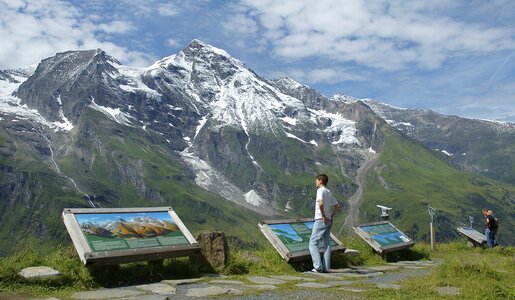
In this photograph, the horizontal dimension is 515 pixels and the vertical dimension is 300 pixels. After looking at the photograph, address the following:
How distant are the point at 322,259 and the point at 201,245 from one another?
4.39 meters

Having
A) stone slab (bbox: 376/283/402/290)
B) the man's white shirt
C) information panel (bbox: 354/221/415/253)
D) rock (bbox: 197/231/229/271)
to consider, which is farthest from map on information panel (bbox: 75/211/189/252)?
information panel (bbox: 354/221/415/253)

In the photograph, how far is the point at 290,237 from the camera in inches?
642

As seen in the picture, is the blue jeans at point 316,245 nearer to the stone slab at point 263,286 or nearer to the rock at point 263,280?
the rock at point 263,280

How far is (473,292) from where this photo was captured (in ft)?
32.1

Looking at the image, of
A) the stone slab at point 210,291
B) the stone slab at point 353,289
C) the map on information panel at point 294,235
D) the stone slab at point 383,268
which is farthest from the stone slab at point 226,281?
the stone slab at point 383,268

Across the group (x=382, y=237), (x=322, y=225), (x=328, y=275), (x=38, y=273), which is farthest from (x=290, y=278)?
(x=382, y=237)

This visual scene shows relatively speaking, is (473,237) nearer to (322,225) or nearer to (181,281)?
(322,225)

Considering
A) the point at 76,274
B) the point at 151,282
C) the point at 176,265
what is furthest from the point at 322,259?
the point at 76,274

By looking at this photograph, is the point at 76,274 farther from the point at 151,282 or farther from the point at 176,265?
the point at 176,265

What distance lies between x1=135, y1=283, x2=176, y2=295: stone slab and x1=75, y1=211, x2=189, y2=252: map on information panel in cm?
115

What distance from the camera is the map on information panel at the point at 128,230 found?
11773 mm

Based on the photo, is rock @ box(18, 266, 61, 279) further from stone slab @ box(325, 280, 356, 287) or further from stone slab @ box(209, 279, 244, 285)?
stone slab @ box(325, 280, 356, 287)

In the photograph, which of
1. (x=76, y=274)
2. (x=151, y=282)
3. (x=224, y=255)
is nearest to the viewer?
(x=76, y=274)

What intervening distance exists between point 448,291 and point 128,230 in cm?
802
